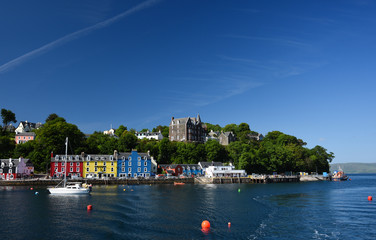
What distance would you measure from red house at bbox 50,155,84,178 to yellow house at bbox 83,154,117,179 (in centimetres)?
193

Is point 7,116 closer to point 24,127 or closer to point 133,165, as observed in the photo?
point 24,127

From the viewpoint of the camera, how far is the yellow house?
106 meters

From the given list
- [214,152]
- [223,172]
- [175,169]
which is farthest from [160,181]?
[214,152]

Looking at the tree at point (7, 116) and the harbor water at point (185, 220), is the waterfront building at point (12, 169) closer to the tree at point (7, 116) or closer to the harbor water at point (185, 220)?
the harbor water at point (185, 220)

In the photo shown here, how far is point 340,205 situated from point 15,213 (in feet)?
155

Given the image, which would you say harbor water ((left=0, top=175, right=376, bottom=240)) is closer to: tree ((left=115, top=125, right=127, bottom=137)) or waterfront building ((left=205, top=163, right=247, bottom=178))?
waterfront building ((left=205, top=163, right=247, bottom=178))

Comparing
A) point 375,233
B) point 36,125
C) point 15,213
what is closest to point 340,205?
point 375,233

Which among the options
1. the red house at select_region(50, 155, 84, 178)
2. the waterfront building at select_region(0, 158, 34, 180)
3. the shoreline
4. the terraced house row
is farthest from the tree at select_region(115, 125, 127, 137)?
the shoreline

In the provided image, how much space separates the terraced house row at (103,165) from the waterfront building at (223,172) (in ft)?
70.0

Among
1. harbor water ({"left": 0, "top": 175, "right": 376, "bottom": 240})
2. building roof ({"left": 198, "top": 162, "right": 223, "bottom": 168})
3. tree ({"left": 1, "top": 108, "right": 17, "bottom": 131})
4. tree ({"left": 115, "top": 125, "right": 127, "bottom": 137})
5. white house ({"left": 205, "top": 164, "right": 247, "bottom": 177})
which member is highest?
tree ({"left": 1, "top": 108, "right": 17, "bottom": 131})

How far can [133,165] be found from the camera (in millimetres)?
111312

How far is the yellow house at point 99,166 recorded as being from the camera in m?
106

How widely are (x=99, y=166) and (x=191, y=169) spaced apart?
35.0m

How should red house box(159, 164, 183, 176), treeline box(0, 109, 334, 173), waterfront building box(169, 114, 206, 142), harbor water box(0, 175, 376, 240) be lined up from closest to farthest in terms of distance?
harbor water box(0, 175, 376, 240), treeline box(0, 109, 334, 173), red house box(159, 164, 183, 176), waterfront building box(169, 114, 206, 142)
